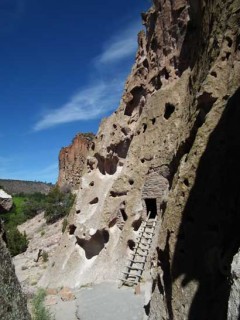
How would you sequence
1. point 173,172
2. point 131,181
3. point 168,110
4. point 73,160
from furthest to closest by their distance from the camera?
point 73,160 → point 131,181 → point 168,110 → point 173,172

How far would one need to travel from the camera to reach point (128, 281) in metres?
11.9

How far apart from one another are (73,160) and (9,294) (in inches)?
1805

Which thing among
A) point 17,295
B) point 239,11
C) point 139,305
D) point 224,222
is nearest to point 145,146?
point 139,305

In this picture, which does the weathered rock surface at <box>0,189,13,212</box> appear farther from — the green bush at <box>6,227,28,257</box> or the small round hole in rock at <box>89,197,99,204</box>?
the green bush at <box>6,227,28,257</box>

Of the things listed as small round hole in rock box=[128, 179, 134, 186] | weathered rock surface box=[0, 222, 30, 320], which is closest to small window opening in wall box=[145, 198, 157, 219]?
small round hole in rock box=[128, 179, 134, 186]

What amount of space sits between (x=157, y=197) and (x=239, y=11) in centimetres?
702

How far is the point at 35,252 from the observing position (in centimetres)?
2636

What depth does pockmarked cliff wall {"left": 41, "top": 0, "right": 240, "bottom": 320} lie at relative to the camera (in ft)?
20.3

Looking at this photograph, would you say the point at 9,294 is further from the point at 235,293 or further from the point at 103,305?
the point at 103,305

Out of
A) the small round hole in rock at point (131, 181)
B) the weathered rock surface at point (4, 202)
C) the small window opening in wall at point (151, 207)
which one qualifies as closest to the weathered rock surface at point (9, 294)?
the weathered rock surface at point (4, 202)

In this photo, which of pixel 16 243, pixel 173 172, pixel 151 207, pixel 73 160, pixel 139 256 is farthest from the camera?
pixel 73 160

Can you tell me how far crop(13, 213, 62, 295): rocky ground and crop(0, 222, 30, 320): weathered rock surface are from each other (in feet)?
32.7

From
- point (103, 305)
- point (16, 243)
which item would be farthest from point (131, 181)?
point (16, 243)

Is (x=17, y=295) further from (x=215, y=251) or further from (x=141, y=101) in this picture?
(x=141, y=101)
